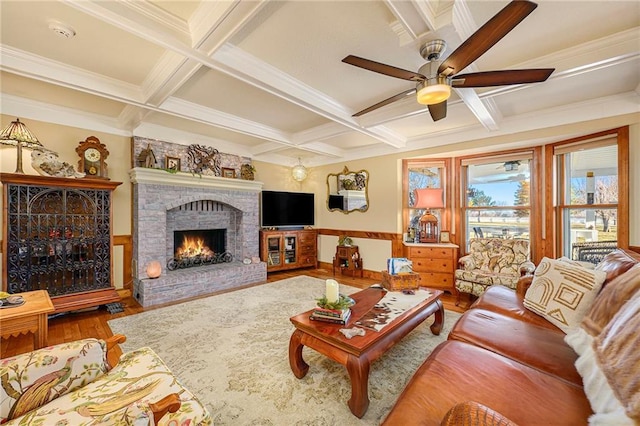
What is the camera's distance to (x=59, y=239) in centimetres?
301

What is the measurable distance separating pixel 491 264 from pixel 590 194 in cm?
140

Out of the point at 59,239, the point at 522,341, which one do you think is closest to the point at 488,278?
the point at 522,341

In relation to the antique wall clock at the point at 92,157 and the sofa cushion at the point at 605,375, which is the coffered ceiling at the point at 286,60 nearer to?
the antique wall clock at the point at 92,157

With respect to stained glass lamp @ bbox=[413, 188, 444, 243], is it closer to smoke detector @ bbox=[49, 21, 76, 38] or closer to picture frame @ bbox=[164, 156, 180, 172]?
picture frame @ bbox=[164, 156, 180, 172]

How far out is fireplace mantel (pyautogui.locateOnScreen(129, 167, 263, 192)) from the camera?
3.68m

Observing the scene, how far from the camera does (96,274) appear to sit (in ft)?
10.6

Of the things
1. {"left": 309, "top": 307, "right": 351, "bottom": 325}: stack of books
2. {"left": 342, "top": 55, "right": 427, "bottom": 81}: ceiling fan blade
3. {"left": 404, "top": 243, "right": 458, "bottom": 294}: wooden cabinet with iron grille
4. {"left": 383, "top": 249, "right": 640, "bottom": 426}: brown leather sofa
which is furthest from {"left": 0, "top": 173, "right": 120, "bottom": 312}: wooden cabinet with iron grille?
{"left": 404, "top": 243, "right": 458, "bottom": 294}: wooden cabinet with iron grille

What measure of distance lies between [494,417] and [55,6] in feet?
10.4

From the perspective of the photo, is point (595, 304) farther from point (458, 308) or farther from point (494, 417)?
point (458, 308)

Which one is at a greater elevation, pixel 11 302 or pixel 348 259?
pixel 11 302

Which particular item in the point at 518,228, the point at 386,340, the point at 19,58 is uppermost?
the point at 19,58

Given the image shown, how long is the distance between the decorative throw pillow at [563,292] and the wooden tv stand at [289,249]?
415cm

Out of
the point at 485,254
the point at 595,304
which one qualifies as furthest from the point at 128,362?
the point at 485,254

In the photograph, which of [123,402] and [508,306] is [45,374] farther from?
[508,306]
